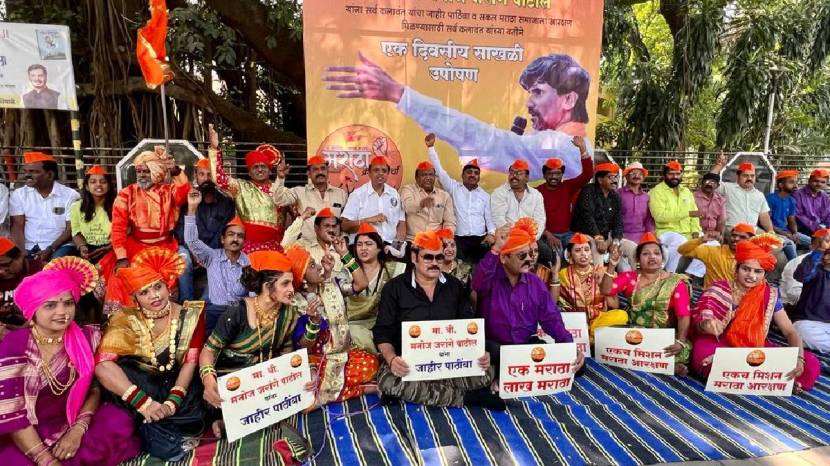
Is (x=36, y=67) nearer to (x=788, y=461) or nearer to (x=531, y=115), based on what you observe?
(x=531, y=115)

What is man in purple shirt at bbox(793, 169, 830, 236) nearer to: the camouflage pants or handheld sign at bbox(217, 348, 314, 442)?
the camouflage pants

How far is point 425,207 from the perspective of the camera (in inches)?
200

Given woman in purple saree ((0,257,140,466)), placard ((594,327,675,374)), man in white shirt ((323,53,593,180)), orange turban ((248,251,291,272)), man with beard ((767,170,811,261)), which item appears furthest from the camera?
man with beard ((767,170,811,261))

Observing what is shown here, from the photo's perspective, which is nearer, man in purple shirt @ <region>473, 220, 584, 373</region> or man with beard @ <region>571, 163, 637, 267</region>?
man in purple shirt @ <region>473, 220, 584, 373</region>

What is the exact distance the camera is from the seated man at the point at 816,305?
411 cm

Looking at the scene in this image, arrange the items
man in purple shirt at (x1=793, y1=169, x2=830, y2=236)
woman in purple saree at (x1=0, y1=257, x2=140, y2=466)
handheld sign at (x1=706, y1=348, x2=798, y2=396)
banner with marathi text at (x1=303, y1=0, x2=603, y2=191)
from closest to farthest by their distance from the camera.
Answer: woman in purple saree at (x1=0, y1=257, x2=140, y2=466)
handheld sign at (x1=706, y1=348, x2=798, y2=396)
banner with marathi text at (x1=303, y1=0, x2=603, y2=191)
man in purple shirt at (x1=793, y1=169, x2=830, y2=236)

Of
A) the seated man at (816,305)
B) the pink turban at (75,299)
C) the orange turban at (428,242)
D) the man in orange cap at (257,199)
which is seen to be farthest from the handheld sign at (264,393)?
the seated man at (816,305)

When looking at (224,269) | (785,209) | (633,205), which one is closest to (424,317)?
(224,269)

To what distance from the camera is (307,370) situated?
289cm

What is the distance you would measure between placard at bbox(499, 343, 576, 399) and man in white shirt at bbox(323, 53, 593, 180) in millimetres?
3352

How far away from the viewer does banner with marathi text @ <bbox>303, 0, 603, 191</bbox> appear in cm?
555

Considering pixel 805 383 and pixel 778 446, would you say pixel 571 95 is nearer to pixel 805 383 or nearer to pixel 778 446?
pixel 805 383

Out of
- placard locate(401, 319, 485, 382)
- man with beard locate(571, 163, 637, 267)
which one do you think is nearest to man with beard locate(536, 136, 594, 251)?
man with beard locate(571, 163, 637, 267)

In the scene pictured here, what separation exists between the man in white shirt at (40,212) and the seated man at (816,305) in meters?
6.49
